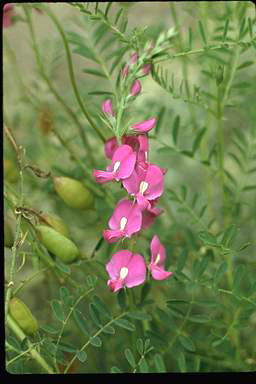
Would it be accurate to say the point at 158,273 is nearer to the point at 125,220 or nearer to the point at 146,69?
the point at 125,220

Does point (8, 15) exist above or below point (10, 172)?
above

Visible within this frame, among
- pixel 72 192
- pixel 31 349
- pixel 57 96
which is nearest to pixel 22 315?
pixel 31 349

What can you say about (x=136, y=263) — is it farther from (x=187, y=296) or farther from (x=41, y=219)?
(x=187, y=296)

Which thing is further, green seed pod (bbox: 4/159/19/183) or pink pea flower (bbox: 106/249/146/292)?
green seed pod (bbox: 4/159/19/183)

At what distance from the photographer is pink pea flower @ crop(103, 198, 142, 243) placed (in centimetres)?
55

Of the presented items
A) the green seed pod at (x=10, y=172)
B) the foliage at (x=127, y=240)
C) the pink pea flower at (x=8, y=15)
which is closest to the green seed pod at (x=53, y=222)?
the foliage at (x=127, y=240)

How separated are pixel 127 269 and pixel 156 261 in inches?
1.9

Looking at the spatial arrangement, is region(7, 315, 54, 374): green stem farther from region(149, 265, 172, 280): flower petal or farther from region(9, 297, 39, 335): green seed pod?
region(149, 265, 172, 280): flower petal

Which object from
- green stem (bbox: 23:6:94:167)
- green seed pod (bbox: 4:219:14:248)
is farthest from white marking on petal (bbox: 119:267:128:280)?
green stem (bbox: 23:6:94:167)

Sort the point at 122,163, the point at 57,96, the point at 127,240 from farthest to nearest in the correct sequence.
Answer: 1. the point at 57,96
2. the point at 127,240
3. the point at 122,163

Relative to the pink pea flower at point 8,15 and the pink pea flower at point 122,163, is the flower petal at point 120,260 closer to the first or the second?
the pink pea flower at point 122,163

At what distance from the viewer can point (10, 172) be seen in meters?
0.73
